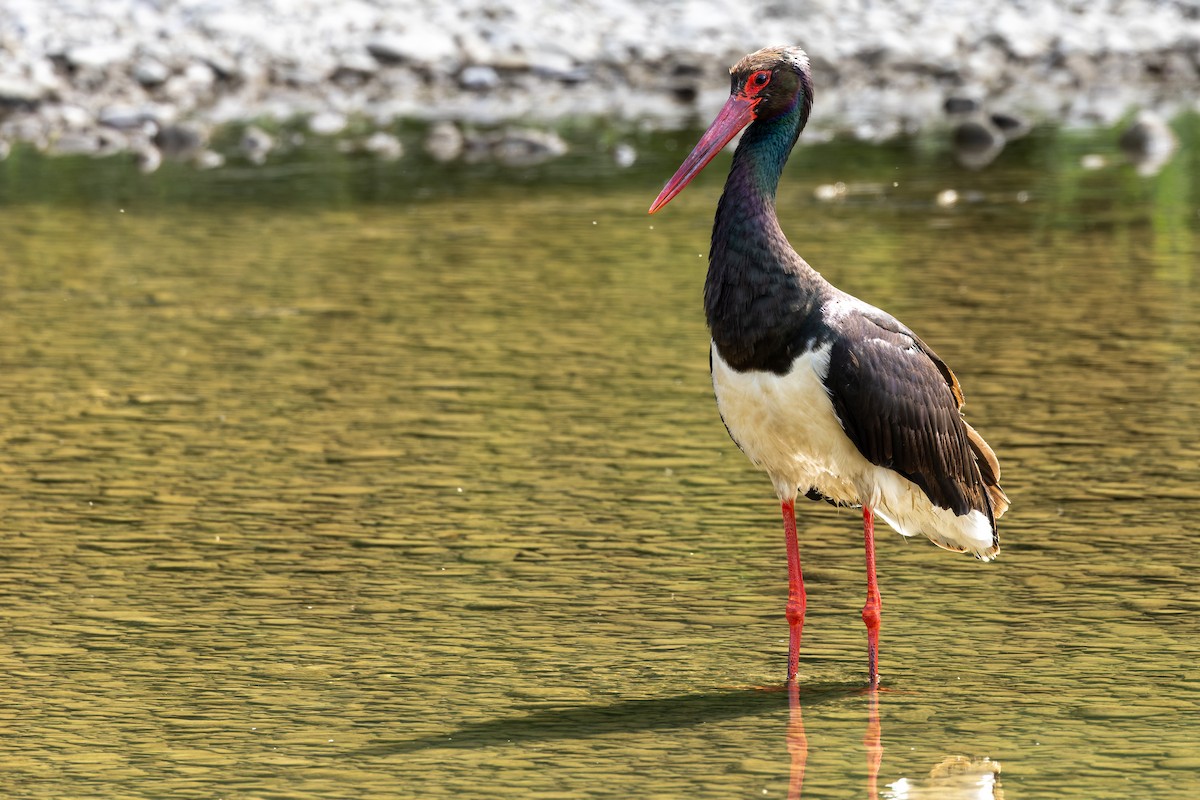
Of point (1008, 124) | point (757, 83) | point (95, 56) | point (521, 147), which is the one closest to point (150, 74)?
point (95, 56)

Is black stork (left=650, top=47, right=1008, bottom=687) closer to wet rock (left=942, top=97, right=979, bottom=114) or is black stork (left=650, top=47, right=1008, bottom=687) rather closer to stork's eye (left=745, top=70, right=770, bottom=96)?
stork's eye (left=745, top=70, right=770, bottom=96)

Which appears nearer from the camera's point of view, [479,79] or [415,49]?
[479,79]

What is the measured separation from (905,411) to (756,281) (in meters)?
0.57

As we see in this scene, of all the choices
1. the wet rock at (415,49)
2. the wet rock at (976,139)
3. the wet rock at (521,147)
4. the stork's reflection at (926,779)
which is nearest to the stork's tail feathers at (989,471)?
the stork's reflection at (926,779)

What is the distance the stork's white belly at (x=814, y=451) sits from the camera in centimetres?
598

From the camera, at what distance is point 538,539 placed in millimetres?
7781

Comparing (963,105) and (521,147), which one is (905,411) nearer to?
(521,147)

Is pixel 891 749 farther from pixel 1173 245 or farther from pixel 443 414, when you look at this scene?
pixel 1173 245

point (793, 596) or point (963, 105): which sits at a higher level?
point (963, 105)

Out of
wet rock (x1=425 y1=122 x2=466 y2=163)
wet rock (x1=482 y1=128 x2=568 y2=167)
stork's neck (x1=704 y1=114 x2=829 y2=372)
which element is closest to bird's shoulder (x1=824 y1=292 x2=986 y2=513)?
stork's neck (x1=704 y1=114 x2=829 y2=372)

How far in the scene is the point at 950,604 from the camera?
22.9 ft

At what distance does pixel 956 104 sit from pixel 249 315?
13.9m

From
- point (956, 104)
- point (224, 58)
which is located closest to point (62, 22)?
point (224, 58)

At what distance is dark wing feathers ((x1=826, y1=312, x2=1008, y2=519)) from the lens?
235 inches
